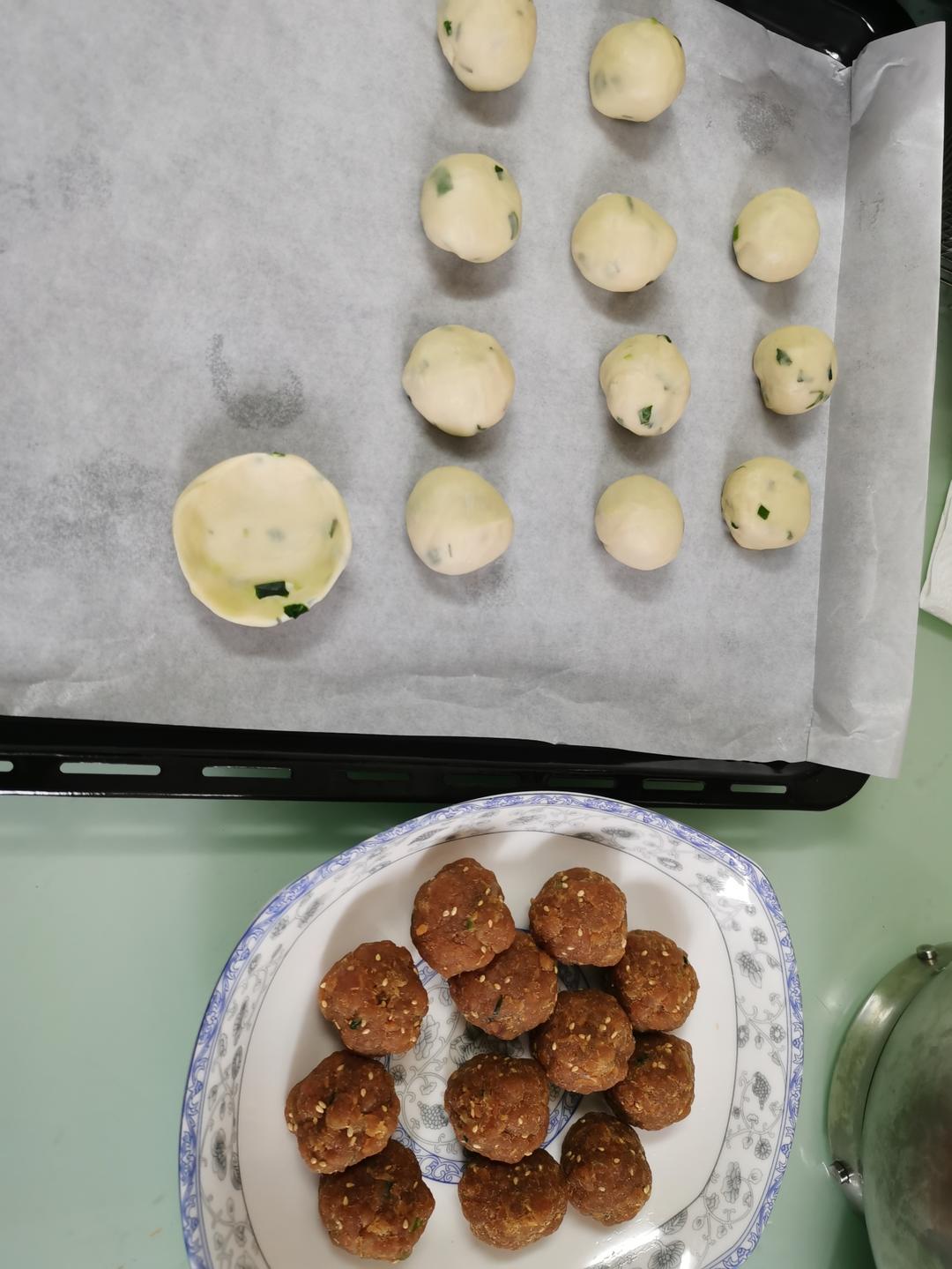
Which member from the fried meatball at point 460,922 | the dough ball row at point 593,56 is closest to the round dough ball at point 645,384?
the dough ball row at point 593,56

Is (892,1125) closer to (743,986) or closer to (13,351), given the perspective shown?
(743,986)

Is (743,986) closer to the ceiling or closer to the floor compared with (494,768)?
closer to the floor

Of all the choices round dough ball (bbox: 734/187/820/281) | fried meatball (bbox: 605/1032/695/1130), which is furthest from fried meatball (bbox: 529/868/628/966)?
round dough ball (bbox: 734/187/820/281)

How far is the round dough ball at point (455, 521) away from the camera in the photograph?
1.00 m

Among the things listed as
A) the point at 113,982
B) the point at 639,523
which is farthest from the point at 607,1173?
the point at 639,523

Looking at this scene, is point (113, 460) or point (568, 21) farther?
point (568, 21)

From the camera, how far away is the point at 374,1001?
94 cm

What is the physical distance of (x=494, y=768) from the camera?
1.07 meters

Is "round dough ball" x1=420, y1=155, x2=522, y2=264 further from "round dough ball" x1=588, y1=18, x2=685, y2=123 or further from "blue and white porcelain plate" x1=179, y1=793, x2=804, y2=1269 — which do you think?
"blue and white porcelain plate" x1=179, y1=793, x2=804, y2=1269

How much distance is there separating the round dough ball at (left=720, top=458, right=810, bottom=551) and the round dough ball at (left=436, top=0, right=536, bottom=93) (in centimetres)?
56

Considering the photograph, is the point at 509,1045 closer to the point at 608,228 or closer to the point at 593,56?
the point at 608,228

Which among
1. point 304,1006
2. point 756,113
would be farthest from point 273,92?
point 304,1006

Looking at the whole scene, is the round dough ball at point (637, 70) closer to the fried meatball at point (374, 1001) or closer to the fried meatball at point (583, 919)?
the fried meatball at point (583, 919)

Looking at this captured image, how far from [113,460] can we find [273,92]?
47cm
